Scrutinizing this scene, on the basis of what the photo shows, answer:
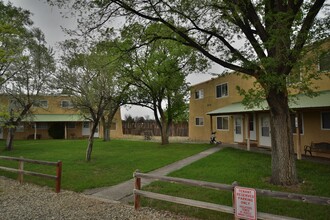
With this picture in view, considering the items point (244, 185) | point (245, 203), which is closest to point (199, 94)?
point (244, 185)

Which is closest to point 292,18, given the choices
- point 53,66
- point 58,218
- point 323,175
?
point 323,175

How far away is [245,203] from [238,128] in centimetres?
1836

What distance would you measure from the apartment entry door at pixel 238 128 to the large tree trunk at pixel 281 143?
13.1 metres

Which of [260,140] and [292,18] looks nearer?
[292,18]

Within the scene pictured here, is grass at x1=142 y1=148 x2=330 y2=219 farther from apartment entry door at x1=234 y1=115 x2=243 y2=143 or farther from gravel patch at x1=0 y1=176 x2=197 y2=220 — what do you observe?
apartment entry door at x1=234 y1=115 x2=243 y2=143

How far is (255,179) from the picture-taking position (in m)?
9.93

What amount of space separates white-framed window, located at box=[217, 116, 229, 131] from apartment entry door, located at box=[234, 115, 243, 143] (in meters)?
1.44

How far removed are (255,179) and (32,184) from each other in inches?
332

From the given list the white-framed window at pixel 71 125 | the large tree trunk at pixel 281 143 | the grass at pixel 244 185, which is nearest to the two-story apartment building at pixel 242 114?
the large tree trunk at pixel 281 143

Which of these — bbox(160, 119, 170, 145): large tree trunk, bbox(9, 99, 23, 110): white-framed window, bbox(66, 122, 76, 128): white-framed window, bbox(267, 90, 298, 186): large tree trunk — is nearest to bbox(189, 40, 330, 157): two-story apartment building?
bbox(267, 90, 298, 186): large tree trunk

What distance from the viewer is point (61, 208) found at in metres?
7.42

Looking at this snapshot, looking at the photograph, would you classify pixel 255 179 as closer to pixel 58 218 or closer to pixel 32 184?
pixel 58 218

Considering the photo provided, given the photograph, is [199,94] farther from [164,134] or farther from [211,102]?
[164,134]

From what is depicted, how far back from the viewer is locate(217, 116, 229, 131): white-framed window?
81.9 feet
